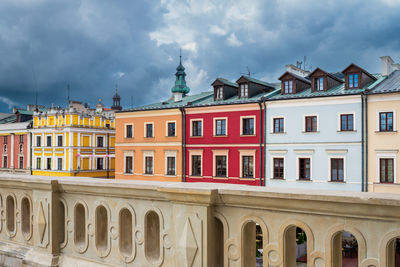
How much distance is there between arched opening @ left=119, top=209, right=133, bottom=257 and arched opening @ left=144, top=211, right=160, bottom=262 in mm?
269

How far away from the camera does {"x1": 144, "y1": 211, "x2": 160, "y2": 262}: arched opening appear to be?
11.9 feet

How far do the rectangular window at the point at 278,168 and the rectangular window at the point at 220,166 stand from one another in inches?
167

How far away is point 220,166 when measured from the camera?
28797 millimetres

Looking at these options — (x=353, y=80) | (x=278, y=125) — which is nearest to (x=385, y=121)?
Result: (x=353, y=80)

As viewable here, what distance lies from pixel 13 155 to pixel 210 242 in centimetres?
5308

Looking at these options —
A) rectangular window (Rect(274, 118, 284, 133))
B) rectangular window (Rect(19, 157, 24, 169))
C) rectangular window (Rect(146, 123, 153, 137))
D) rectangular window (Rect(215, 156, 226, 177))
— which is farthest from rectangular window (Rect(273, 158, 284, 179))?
rectangular window (Rect(19, 157, 24, 169))

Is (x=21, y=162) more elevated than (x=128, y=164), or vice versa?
(x=128, y=164)

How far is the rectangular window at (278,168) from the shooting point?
25875mm

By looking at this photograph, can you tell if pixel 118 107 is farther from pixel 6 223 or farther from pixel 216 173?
pixel 6 223

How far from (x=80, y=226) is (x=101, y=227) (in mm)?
423

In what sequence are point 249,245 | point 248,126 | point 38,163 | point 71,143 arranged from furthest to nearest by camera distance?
point 38,163 < point 71,143 < point 248,126 < point 249,245

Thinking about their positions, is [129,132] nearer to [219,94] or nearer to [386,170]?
[219,94]

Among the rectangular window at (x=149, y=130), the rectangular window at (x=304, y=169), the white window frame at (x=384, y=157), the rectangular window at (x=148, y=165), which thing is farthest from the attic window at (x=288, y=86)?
the rectangular window at (x=148, y=165)

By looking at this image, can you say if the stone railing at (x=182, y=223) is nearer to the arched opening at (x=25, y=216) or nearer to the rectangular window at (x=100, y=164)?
the arched opening at (x=25, y=216)
